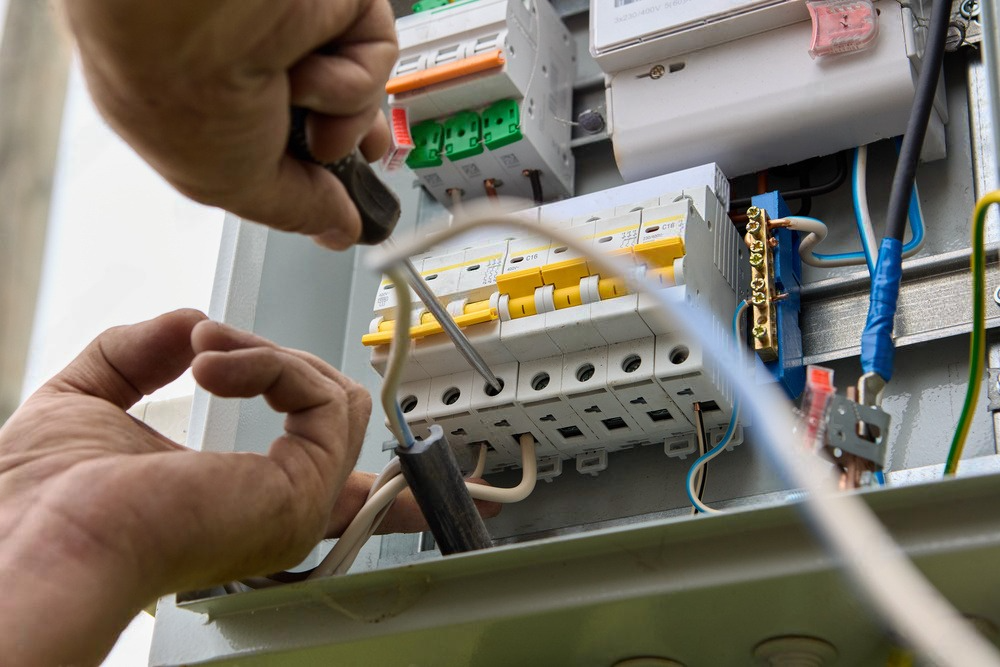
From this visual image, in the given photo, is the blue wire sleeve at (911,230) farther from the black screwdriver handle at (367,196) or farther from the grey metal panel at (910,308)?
the black screwdriver handle at (367,196)

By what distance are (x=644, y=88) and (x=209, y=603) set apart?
83 centimetres

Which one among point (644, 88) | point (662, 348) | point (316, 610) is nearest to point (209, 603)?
point (316, 610)

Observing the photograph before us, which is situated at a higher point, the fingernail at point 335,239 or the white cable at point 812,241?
the white cable at point 812,241

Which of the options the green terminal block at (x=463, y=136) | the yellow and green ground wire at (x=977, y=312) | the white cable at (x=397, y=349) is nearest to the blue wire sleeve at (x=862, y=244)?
the yellow and green ground wire at (x=977, y=312)

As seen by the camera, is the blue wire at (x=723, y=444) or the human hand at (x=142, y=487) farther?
the blue wire at (x=723, y=444)

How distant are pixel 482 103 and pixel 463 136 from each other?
2.0 inches

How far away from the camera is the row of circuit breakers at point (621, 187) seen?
46.0 inches

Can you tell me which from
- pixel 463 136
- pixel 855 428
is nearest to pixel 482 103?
pixel 463 136

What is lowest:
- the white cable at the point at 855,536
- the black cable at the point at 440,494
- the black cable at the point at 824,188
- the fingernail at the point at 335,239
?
the white cable at the point at 855,536

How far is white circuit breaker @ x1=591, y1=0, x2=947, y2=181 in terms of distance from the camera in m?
1.29

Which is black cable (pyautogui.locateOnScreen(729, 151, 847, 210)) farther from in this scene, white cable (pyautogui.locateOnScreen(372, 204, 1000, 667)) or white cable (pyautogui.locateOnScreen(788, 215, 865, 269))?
white cable (pyautogui.locateOnScreen(372, 204, 1000, 667))

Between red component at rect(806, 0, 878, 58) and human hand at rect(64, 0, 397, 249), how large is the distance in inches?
27.3

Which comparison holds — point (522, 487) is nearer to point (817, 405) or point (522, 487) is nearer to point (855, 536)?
point (817, 405)

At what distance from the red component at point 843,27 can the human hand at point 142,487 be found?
689mm
